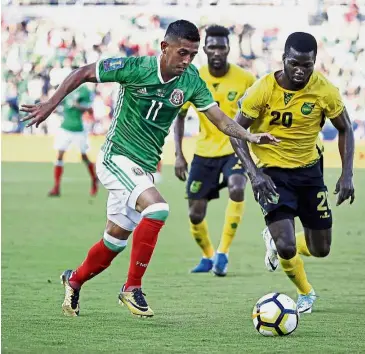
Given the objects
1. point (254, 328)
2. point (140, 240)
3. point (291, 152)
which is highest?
point (291, 152)

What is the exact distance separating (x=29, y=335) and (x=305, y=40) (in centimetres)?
305

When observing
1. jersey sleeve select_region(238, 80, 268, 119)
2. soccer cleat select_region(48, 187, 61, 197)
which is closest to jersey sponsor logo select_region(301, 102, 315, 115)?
jersey sleeve select_region(238, 80, 268, 119)

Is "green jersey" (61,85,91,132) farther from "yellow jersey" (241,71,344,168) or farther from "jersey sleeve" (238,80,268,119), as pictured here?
"jersey sleeve" (238,80,268,119)

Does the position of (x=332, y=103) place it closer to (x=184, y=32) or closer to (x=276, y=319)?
(x=184, y=32)

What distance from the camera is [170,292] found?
9.56 m

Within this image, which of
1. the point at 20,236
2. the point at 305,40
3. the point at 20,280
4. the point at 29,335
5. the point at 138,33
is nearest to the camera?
the point at 29,335

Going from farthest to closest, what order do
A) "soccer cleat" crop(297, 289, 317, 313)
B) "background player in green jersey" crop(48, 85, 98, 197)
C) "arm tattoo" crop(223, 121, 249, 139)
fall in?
1. "background player in green jersey" crop(48, 85, 98, 197)
2. "soccer cleat" crop(297, 289, 317, 313)
3. "arm tattoo" crop(223, 121, 249, 139)

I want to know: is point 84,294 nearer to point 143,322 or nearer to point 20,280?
point 20,280

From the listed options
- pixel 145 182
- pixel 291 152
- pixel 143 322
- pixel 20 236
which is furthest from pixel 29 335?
pixel 20 236

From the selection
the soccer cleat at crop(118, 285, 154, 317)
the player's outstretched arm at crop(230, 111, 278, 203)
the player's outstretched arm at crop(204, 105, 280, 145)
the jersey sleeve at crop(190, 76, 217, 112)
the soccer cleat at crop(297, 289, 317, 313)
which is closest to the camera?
the player's outstretched arm at crop(204, 105, 280, 145)

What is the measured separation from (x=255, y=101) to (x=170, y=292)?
227cm

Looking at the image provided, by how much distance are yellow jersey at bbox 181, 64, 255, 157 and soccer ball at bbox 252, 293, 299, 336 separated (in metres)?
4.72

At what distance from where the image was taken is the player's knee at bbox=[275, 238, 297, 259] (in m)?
8.10

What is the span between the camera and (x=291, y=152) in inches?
335
